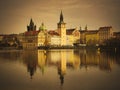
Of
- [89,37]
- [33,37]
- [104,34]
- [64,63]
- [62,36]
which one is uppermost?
[104,34]

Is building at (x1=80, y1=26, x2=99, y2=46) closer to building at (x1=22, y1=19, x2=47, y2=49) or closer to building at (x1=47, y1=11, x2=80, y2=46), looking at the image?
building at (x1=47, y1=11, x2=80, y2=46)

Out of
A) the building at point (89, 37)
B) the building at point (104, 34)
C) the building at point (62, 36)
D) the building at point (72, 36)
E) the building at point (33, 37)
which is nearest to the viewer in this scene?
the building at point (33, 37)

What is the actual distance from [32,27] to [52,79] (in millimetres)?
30844

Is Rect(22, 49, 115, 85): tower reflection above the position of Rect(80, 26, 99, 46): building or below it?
below

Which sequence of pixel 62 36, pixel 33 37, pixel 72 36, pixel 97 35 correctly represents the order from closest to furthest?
pixel 33 37 → pixel 97 35 → pixel 62 36 → pixel 72 36

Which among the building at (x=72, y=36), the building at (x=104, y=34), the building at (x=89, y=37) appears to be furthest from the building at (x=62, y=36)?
the building at (x=104, y=34)

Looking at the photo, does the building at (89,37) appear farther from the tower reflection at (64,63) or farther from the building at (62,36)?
the tower reflection at (64,63)

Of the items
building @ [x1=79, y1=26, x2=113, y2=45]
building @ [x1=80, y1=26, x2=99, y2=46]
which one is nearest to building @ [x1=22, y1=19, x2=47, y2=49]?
building @ [x1=79, y1=26, x2=113, y2=45]

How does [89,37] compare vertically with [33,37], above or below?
above

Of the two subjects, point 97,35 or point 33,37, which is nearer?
point 33,37

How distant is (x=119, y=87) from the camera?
5500 millimetres

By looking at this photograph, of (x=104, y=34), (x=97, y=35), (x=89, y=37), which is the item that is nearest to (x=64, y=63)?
(x=104, y=34)

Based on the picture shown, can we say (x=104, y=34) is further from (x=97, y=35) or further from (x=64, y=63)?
(x=64, y=63)

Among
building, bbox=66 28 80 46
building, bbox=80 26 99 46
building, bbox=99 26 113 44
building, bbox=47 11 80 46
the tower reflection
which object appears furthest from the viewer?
building, bbox=66 28 80 46
